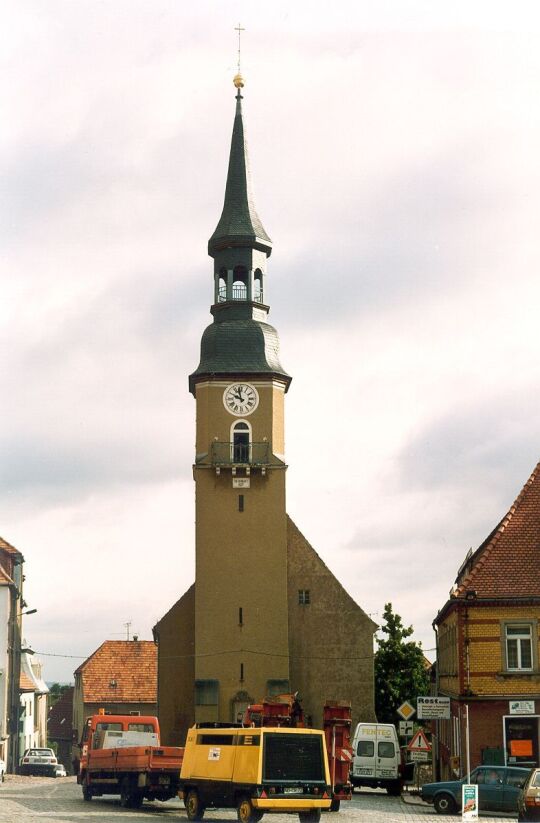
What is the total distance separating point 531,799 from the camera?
27.7 metres

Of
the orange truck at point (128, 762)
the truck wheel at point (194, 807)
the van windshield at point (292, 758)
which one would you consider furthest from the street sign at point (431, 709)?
the van windshield at point (292, 758)

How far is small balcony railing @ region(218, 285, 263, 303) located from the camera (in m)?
61.3

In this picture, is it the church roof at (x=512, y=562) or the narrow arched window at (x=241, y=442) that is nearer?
the church roof at (x=512, y=562)

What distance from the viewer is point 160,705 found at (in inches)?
2357

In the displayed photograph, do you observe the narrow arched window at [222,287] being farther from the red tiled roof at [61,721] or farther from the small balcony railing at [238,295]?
the red tiled roof at [61,721]

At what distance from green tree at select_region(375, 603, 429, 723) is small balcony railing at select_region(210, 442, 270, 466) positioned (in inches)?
865

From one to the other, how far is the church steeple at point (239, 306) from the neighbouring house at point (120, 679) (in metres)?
30.5

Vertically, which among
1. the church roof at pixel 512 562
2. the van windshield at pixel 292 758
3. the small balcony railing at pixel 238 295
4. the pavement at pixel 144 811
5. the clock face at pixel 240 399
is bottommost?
the pavement at pixel 144 811

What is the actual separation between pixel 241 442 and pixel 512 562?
843 inches

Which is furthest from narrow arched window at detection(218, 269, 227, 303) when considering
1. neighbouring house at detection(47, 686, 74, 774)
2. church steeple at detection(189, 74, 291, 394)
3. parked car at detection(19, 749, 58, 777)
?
neighbouring house at detection(47, 686, 74, 774)

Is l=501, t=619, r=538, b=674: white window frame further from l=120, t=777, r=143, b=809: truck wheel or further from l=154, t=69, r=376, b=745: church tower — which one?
l=154, t=69, r=376, b=745: church tower

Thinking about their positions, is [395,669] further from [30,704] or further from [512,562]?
[512,562]

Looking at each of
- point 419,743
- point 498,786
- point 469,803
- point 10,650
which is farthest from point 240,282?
point 469,803

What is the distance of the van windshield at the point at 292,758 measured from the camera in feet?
89.9
